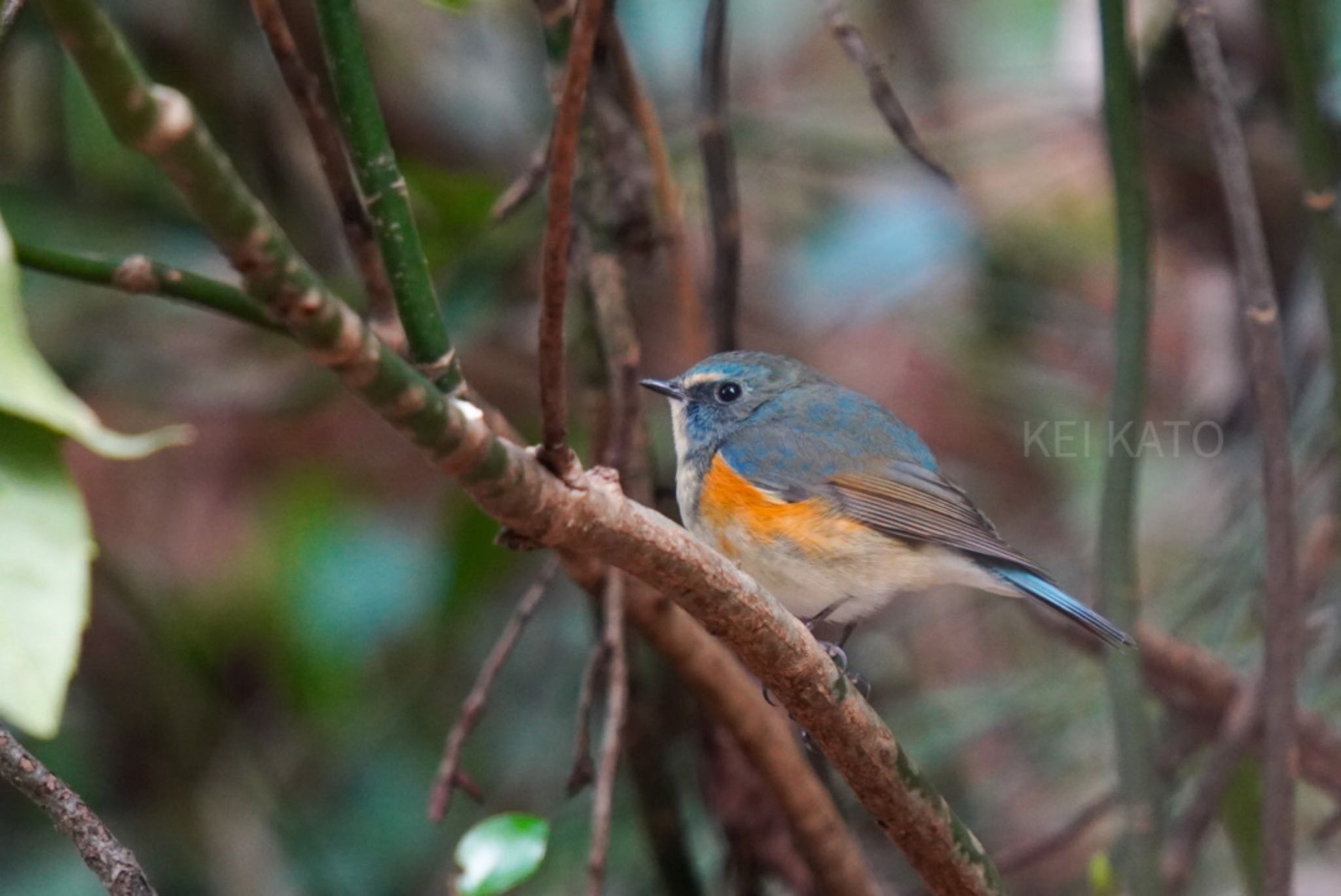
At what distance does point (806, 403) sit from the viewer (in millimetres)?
3076

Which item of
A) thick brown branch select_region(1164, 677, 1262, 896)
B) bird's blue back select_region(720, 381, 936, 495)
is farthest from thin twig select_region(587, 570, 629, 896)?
thick brown branch select_region(1164, 677, 1262, 896)

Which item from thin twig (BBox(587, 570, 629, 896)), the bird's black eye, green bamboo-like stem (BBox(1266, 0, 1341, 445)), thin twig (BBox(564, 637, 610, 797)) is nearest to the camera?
thin twig (BBox(587, 570, 629, 896))

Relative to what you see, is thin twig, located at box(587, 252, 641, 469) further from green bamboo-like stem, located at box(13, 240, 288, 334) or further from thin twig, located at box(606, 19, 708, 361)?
green bamboo-like stem, located at box(13, 240, 288, 334)

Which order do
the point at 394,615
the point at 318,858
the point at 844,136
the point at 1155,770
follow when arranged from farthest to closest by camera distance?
the point at 844,136 → the point at 394,615 → the point at 318,858 → the point at 1155,770

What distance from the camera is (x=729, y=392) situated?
3008 mm

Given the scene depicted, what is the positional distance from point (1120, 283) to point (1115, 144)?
250 mm

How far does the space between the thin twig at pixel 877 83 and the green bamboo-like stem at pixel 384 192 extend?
33.4 inches

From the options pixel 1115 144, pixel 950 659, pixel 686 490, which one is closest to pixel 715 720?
pixel 686 490

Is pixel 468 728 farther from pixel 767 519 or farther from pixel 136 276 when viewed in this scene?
pixel 136 276

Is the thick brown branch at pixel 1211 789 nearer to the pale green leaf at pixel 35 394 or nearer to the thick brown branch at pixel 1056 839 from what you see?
the thick brown branch at pixel 1056 839

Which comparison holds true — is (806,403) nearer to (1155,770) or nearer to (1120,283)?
(1120,283)

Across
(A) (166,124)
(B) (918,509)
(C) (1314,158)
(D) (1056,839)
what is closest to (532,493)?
(A) (166,124)

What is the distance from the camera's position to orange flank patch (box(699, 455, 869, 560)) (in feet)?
8.93

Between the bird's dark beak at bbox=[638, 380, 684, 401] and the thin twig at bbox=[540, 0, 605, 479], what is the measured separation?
1568mm
